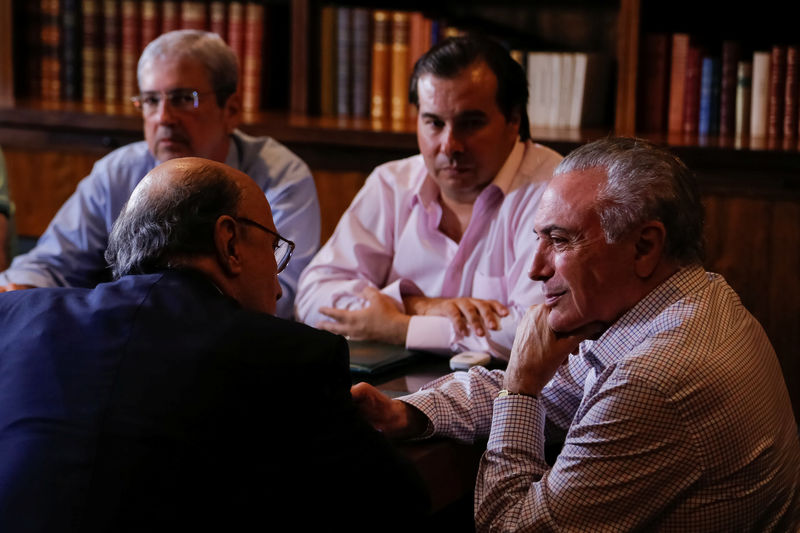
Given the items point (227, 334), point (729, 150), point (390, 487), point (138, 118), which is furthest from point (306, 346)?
point (138, 118)

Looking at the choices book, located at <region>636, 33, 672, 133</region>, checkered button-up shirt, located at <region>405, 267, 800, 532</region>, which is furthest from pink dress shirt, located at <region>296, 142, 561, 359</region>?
book, located at <region>636, 33, 672, 133</region>

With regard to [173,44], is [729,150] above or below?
below

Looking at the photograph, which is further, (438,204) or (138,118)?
(138,118)

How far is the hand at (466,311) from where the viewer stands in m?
2.21

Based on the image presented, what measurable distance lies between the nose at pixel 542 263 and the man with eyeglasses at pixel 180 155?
1.12 meters

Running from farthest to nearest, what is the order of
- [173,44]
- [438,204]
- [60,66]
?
[60,66] → [173,44] → [438,204]

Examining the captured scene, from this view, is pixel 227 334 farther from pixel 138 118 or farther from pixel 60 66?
pixel 60 66

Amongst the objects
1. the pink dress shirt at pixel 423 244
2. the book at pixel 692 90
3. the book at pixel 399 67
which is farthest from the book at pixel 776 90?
the book at pixel 399 67

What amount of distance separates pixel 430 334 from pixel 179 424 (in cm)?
98

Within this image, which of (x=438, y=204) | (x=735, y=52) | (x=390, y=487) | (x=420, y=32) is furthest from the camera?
(x=420, y=32)

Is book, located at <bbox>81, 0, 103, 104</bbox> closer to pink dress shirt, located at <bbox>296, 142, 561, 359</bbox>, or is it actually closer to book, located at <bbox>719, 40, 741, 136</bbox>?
pink dress shirt, located at <bbox>296, 142, 561, 359</bbox>

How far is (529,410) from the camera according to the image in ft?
5.38

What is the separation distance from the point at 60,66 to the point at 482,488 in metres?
2.83

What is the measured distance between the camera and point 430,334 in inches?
85.7
